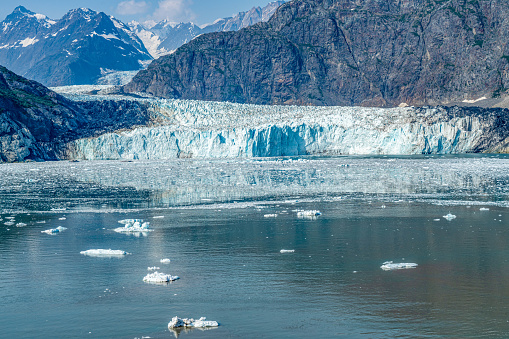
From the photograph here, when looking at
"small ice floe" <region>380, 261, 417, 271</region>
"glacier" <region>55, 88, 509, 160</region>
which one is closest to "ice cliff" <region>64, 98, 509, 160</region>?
"glacier" <region>55, 88, 509, 160</region>

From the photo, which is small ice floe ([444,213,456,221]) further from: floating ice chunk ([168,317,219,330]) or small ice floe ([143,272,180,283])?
floating ice chunk ([168,317,219,330])

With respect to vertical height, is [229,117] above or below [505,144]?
above

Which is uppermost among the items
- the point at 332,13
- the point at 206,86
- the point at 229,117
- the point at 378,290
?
the point at 332,13

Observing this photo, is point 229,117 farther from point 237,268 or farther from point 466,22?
point 466,22

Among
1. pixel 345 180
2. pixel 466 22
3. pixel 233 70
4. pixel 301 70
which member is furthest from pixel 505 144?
pixel 233 70

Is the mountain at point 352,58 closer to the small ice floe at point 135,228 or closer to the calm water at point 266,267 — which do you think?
the calm water at point 266,267

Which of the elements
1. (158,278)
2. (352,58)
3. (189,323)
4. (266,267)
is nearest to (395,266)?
(266,267)
